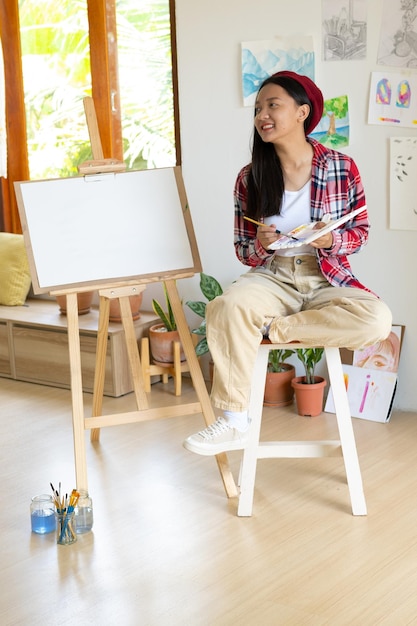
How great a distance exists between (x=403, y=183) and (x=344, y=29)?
65 centimetres

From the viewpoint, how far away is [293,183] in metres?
2.84

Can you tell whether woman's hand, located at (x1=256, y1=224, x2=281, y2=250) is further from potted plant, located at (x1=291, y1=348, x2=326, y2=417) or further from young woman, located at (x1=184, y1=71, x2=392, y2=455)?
potted plant, located at (x1=291, y1=348, x2=326, y2=417)

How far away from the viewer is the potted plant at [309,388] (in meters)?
3.57

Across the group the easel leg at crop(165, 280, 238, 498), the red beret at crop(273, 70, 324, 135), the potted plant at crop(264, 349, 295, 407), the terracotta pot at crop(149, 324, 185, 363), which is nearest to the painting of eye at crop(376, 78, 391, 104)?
the red beret at crop(273, 70, 324, 135)

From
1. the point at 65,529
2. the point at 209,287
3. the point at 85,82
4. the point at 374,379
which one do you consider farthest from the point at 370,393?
the point at 85,82

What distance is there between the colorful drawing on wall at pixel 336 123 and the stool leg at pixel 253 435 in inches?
51.1

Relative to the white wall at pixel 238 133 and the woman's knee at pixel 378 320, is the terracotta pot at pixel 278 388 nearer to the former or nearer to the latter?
the white wall at pixel 238 133

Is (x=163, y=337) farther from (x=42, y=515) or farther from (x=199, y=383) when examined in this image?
(x=42, y=515)

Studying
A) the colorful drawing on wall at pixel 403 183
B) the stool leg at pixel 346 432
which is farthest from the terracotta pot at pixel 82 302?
the stool leg at pixel 346 432

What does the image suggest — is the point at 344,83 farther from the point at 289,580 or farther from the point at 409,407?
the point at 289,580

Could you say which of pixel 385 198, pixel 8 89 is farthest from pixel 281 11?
pixel 8 89

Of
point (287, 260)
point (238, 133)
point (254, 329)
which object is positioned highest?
point (238, 133)

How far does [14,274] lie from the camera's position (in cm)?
449

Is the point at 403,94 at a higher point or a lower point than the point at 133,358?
higher
